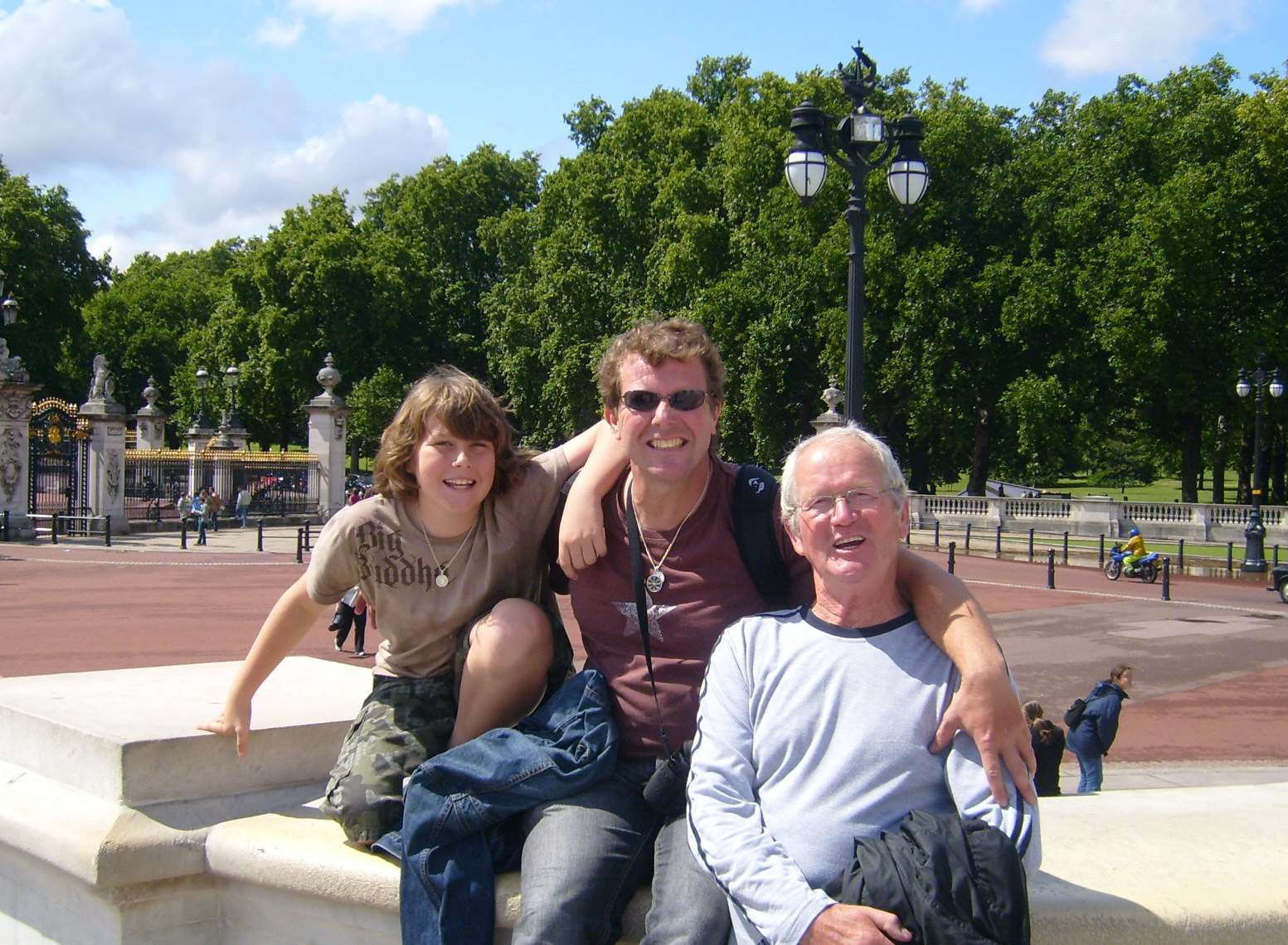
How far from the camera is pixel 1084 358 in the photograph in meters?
35.7

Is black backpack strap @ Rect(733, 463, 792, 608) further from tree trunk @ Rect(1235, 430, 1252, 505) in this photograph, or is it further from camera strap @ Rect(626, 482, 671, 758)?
tree trunk @ Rect(1235, 430, 1252, 505)

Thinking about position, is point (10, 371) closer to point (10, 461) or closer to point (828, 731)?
point (10, 461)

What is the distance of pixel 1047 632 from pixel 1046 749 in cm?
900

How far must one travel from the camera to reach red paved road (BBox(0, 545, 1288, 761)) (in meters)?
11.1

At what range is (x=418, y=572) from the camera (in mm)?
3074

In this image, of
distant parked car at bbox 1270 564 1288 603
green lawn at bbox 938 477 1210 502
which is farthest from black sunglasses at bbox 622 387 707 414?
green lawn at bbox 938 477 1210 502

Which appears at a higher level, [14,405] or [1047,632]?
[14,405]

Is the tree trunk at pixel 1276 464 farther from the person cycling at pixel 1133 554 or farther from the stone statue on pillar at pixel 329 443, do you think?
the stone statue on pillar at pixel 329 443

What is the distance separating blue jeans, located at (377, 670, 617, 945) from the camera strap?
0.38 ft

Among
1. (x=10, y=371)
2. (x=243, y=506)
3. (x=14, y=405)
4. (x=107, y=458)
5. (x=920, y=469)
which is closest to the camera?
(x=14, y=405)

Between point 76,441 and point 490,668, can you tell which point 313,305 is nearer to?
point 76,441

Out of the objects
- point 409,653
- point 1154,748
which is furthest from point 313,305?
point 409,653

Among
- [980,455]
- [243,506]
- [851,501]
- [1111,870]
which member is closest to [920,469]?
[980,455]

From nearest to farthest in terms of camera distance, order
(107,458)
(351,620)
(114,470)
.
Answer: (351,620) → (107,458) → (114,470)
